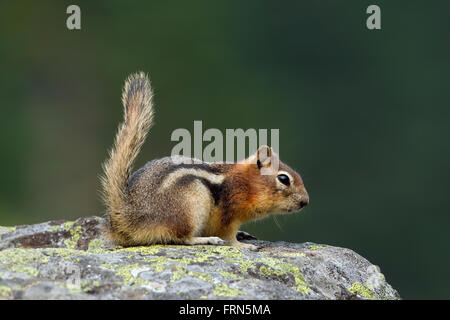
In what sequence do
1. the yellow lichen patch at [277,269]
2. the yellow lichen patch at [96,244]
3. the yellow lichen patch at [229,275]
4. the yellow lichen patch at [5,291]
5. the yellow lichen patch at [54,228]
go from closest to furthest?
the yellow lichen patch at [5,291] → the yellow lichen patch at [229,275] → the yellow lichen patch at [277,269] → the yellow lichen patch at [96,244] → the yellow lichen patch at [54,228]

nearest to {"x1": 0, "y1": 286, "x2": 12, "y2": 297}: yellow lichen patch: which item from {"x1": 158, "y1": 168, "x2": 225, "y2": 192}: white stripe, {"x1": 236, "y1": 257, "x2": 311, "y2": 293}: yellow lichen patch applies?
{"x1": 236, "y1": 257, "x2": 311, "y2": 293}: yellow lichen patch

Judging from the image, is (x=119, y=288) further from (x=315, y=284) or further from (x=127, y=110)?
(x=127, y=110)

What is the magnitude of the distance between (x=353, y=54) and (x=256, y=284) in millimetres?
17640

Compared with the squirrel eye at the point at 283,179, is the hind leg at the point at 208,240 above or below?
below

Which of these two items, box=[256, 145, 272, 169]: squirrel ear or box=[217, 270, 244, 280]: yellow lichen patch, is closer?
box=[217, 270, 244, 280]: yellow lichen patch

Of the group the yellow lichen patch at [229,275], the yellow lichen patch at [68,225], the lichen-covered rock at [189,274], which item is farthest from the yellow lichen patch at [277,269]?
the yellow lichen patch at [68,225]

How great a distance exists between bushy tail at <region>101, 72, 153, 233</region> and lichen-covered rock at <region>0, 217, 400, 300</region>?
1.83 ft

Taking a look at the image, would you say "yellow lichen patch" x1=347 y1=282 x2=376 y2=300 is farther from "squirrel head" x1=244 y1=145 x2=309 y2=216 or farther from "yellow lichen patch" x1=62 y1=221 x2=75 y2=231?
"yellow lichen patch" x1=62 y1=221 x2=75 y2=231

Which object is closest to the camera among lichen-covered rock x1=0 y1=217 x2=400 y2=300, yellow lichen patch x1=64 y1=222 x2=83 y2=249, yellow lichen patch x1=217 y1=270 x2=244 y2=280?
lichen-covered rock x1=0 y1=217 x2=400 y2=300

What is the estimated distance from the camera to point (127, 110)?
5188mm

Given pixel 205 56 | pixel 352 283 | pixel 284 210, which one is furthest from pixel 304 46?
pixel 352 283

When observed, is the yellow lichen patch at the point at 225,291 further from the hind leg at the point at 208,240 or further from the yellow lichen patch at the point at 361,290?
the hind leg at the point at 208,240

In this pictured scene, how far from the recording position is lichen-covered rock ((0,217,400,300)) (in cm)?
346

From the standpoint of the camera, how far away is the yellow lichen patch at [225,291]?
350 centimetres
